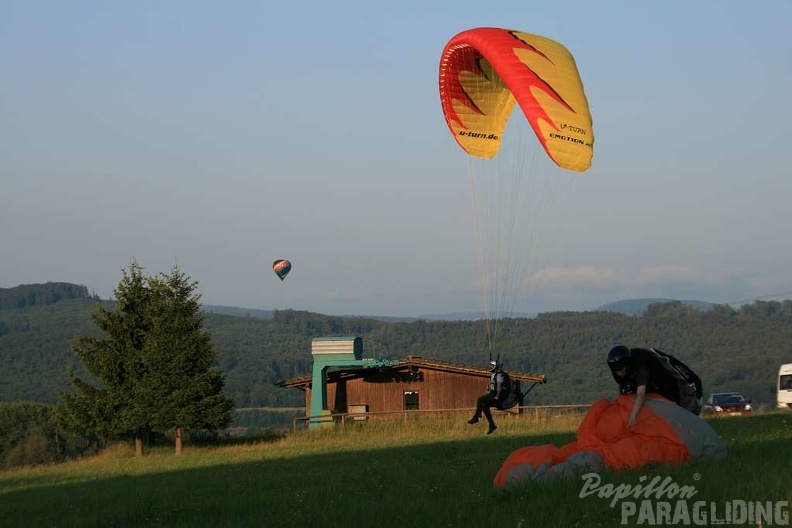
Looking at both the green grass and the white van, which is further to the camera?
the white van

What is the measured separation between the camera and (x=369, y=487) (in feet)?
52.0

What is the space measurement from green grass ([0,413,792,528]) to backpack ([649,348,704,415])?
2.62 ft

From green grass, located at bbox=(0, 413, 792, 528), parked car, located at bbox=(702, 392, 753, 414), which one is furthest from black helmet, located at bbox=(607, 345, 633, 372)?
parked car, located at bbox=(702, 392, 753, 414)

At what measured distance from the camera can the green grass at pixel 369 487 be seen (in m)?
10.9

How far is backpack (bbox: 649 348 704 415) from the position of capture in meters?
13.8

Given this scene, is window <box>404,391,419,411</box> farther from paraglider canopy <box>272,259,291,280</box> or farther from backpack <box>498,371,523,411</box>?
backpack <box>498,371,523,411</box>

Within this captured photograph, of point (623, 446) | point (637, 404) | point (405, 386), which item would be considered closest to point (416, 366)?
point (405, 386)

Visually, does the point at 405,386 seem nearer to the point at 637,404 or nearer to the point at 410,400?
the point at 410,400

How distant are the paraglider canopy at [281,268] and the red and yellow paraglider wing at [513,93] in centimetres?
3864

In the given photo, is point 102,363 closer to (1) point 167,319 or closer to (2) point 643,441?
(1) point 167,319

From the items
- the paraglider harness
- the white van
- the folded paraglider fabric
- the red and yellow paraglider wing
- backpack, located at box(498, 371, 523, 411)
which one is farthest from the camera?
the white van

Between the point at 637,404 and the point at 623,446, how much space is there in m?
0.58

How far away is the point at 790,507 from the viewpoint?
9531 mm

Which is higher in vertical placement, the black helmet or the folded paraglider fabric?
the black helmet
